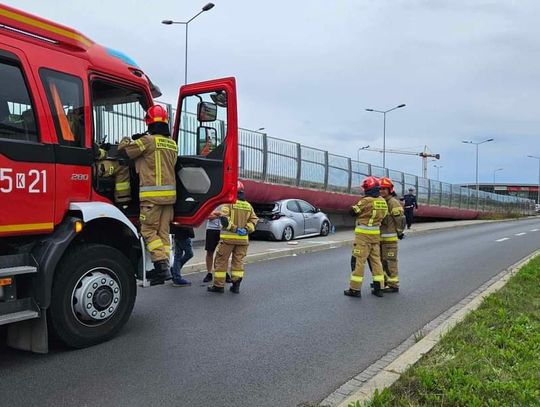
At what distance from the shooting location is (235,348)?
17.1ft

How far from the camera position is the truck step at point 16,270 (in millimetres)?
4254

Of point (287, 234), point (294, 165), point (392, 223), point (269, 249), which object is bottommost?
point (269, 249)

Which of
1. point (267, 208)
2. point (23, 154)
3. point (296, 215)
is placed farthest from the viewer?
point (296, 215)

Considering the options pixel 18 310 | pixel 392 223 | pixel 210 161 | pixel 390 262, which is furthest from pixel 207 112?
pixel 390 262

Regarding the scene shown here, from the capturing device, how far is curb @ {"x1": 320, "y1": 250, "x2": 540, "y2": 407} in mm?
3896

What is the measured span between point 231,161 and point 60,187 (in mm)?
1893

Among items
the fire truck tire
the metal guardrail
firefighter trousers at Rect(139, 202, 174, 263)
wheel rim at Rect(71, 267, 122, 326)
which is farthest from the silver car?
wheel rim at Rect(71, 267, 122, 326)

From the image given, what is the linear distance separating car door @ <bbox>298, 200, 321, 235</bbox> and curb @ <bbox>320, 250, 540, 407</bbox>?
1043cm

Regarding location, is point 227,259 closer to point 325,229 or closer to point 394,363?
point 394,363

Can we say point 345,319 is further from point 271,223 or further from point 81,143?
point 271,223

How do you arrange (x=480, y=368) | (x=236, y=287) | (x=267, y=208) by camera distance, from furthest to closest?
(x=267, y=208) < (x=236, y=287) < (x=480, y=368)

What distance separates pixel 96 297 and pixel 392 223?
16.5 ft

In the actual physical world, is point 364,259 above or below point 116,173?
below

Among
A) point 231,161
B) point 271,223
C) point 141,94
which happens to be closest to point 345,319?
point 231,161
